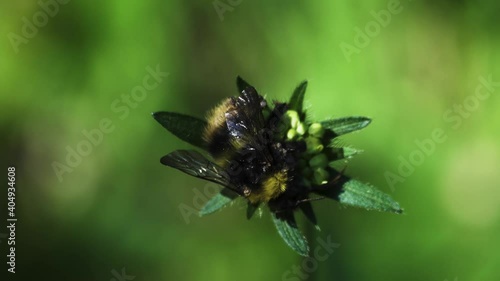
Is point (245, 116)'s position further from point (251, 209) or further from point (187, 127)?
point (251, 209)

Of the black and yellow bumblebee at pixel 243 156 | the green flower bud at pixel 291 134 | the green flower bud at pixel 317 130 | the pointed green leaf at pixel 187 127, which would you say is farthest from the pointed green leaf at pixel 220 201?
the green flower bud at pixel 317 130

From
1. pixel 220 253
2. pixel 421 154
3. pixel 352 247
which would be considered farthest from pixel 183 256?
pixel 421 154

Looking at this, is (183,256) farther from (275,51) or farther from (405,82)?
(405,82)

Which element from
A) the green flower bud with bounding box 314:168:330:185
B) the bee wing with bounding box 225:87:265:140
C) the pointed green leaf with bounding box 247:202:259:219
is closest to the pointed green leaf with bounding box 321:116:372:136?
the green flower bud with bounding box 314:168:330:185

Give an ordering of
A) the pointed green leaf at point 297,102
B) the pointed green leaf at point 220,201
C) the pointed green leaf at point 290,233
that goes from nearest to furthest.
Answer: the pointed green leaf at point 290,233 < the pointed green leaf at point 220,201 < the pointed green leaf at point 297,102

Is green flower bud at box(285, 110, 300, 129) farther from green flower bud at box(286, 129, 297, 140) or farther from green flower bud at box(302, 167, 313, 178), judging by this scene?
green flower bud at box(302, 167, 313, 178)

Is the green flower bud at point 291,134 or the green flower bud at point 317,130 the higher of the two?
the green flower bud at point 291,134

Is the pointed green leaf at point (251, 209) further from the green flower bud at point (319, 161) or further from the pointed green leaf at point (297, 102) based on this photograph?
the pointed green leaf at point (297, 102)
